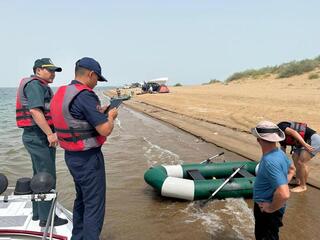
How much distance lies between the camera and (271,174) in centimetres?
317

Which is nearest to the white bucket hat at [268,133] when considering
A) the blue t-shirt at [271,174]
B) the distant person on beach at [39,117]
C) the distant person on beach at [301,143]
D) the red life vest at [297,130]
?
the blue t-shirt at [271,174]

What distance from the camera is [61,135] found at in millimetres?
3422

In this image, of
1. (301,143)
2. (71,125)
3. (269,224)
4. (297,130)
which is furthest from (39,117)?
(297,130)

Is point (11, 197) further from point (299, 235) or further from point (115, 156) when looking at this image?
point (115, 156)

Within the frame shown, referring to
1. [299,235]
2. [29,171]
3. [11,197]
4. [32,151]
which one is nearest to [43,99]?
[32,151]

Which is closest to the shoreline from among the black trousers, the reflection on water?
the reflection on water

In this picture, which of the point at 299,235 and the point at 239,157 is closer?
the point at 299,235

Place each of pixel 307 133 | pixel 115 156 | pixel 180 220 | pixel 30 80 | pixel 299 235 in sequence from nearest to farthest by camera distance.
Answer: pixel 30 80 → pixel 299 235 → pixel 180 220 → pixel 307 133 → pixel 115 156

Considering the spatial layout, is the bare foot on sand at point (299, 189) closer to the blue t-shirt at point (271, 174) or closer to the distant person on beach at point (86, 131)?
the blue t-shirt at point (271, 174)

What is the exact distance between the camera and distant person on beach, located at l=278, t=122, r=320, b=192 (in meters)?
5.87

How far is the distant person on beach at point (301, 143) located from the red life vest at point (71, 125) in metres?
3.63

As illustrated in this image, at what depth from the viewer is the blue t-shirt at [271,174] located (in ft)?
10.3

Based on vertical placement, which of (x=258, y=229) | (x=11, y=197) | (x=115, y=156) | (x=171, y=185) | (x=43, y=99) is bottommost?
(x=115, y=156)

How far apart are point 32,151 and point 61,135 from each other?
100 cm
